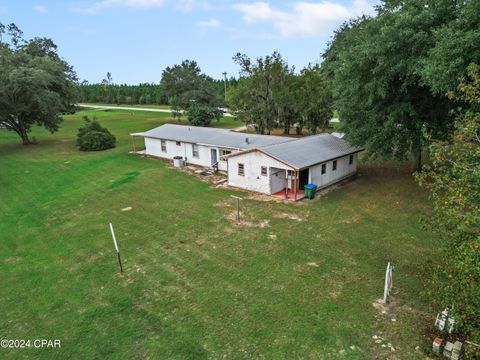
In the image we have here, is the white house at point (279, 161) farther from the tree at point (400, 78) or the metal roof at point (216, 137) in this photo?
the tree at point (400, 78)

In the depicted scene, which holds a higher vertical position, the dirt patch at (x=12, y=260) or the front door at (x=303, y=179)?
the front door at (x=303, y=179)

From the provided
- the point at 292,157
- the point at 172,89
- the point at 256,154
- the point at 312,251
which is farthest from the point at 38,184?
the point at 172,89

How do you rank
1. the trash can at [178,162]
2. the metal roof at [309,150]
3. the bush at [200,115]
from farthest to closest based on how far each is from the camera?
the bush at [200,115], the trash can at [178,162], the metal roof at [309,150]

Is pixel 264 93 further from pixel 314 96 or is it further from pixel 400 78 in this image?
pixel 400 78

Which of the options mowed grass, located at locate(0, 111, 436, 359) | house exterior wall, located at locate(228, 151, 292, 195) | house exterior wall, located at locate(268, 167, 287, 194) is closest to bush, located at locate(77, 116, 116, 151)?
mowed grass, located at locate(0, 111, 436, 359)

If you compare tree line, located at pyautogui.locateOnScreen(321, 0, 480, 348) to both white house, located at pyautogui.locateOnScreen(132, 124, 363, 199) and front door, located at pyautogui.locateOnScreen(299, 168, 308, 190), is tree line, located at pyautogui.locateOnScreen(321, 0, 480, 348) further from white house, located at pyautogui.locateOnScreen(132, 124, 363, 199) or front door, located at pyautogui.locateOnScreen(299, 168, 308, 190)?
front door, located at pyautogui.locateOnScreen(299, 168, 308, 190)

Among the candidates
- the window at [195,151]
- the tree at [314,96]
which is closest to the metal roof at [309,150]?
the window at [195,151]
